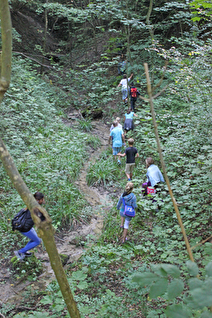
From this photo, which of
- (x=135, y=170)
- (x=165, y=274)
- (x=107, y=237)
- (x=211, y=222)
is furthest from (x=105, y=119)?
(x=165, y=274)

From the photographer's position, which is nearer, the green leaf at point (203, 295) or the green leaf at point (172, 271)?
the green leaf at point (203, 295)

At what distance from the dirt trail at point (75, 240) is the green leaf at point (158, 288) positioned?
3.62 metres

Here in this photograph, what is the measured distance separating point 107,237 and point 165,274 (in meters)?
4.50

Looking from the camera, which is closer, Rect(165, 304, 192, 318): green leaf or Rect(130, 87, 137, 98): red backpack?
Rect(165, 304, 192, 318): green leaf

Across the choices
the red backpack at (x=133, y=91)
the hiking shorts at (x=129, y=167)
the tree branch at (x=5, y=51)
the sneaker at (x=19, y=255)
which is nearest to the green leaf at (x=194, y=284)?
the tree branch at (x=5, y=51)

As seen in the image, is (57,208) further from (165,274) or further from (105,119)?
(105,119)

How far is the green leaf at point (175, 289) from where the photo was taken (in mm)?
1351

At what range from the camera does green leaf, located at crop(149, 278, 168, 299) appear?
4.46ft

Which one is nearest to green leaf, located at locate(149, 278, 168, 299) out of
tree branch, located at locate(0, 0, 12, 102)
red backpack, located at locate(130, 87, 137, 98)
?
tree branch, located at locate(0, 0, 12, 102)

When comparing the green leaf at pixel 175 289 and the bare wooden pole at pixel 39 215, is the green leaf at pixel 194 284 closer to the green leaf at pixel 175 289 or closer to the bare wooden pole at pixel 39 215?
the green leaf at pixel 175 289

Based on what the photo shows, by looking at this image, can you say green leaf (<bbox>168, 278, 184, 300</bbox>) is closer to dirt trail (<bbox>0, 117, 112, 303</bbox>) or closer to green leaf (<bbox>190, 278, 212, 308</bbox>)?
green leaf (<bbox>190, 278, 212, 308</bbox>)

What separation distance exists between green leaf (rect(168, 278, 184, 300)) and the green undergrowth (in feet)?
14.8

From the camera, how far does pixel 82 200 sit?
7.01 meters

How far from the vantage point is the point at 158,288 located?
1.38 m
